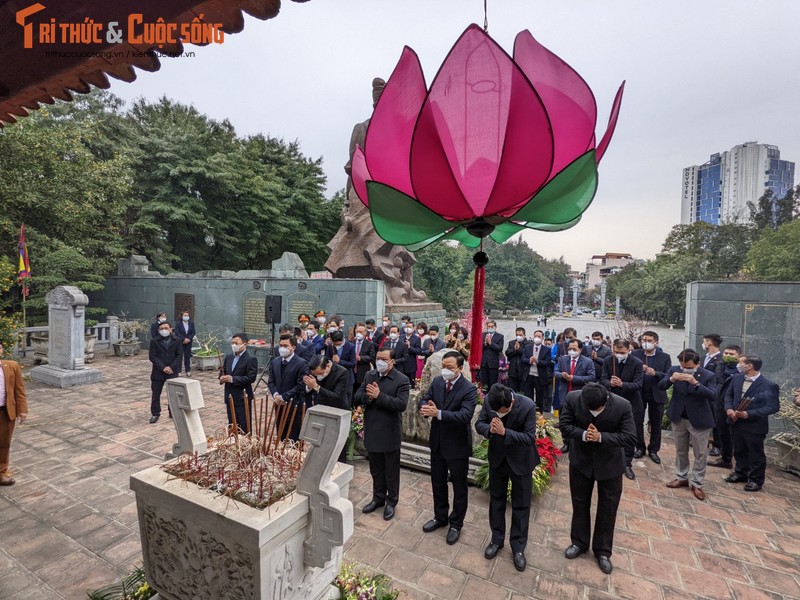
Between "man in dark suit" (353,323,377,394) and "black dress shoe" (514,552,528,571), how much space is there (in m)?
4.56

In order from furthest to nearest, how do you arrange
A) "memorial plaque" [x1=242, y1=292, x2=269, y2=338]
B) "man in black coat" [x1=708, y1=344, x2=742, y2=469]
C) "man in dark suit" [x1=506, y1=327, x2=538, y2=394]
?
"memorial plaque" [x1=242, y1=292, x2=269, y2=338] → "man in dark suit" [x1=506, y1=327, x2=538, y2=394] → "man in black coat" [x1=708, y1=344, x2=742, y2=469]

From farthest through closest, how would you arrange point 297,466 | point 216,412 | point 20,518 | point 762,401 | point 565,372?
point 216,412
point 565,372
point 762,401
point 20,518
point 297,466

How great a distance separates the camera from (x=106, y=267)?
48.4 feet

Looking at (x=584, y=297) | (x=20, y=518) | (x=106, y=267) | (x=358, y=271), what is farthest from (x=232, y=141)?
(x=584, y=297)

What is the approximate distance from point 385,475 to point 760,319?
7104 mm

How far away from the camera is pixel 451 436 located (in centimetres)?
393

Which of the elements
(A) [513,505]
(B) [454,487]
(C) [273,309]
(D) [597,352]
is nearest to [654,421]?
(D) [597,352]

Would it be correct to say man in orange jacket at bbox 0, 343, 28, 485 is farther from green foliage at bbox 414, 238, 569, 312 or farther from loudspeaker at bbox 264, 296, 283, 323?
green foliage at bbox 414, 238, 569, 312

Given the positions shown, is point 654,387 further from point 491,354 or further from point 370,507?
point 370,507

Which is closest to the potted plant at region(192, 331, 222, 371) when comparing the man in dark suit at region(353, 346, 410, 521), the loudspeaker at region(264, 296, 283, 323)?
the loudspeaker at region(264, 296, 283, 323)

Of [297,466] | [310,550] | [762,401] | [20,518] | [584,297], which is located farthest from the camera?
[584,297]

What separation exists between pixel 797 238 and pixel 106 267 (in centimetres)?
3505

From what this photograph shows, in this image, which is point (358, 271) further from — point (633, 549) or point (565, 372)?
point (633, 549)

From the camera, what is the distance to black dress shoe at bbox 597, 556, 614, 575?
3439mm
